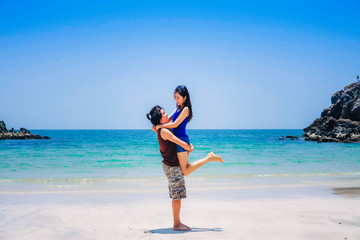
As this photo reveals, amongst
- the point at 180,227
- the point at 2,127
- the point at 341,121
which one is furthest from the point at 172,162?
the point at 2,127

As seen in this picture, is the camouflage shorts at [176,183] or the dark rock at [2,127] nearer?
the camouflage shorts at [176,183]

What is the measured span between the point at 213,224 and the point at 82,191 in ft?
16.6

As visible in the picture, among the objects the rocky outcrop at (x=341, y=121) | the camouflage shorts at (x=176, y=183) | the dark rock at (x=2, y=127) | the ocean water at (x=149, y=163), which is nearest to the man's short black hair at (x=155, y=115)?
the camouflage shorts at (x=176, y=183)

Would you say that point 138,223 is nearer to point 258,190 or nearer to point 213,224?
point 213,224

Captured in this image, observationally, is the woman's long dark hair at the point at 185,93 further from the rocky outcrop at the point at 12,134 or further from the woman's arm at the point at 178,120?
the rocky outcrop at the point at 12,134

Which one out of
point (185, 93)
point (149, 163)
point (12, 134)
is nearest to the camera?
point (185, 93)

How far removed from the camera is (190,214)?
6023 mm

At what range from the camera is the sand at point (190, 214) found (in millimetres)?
4680

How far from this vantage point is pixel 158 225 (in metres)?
5.27

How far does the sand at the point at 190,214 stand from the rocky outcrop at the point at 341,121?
46498mm

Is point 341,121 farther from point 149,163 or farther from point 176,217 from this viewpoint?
point 176,217

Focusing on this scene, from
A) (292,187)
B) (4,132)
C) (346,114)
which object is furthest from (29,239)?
(4,132)

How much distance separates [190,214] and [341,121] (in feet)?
176

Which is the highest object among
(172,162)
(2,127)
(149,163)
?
(172,162)
